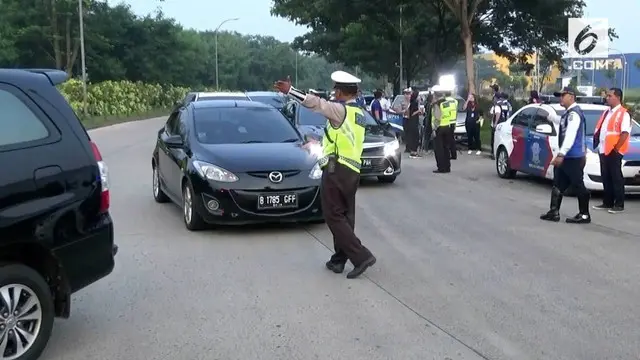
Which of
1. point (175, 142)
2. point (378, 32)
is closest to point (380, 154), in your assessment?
point (175, 142)

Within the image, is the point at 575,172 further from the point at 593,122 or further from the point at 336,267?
the point at 336,267

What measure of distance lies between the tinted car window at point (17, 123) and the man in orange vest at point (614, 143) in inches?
310

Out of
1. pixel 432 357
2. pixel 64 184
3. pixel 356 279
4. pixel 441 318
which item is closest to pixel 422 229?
pixel 356 279

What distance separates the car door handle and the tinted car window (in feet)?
0.69

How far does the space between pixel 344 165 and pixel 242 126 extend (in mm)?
3644

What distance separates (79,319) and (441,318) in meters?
2.63

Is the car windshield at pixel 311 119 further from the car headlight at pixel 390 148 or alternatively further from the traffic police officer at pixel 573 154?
the traffic police officer at pixel 573 154

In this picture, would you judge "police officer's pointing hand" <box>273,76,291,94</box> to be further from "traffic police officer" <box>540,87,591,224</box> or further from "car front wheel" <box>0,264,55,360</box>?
"traffic police officer" <box>540,87,591,224</box>

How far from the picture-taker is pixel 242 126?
1038cm

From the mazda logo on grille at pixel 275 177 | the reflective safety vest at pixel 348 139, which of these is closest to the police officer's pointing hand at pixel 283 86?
the reflective safety vest at pixel 348 139

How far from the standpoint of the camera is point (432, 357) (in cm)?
500

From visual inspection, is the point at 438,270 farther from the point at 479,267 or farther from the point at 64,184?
the point at 64,184

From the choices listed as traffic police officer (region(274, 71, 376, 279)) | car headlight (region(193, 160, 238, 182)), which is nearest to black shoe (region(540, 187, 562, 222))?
traffic police officer (region(274, 71, 376, 279))

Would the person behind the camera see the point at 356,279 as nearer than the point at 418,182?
Yes
